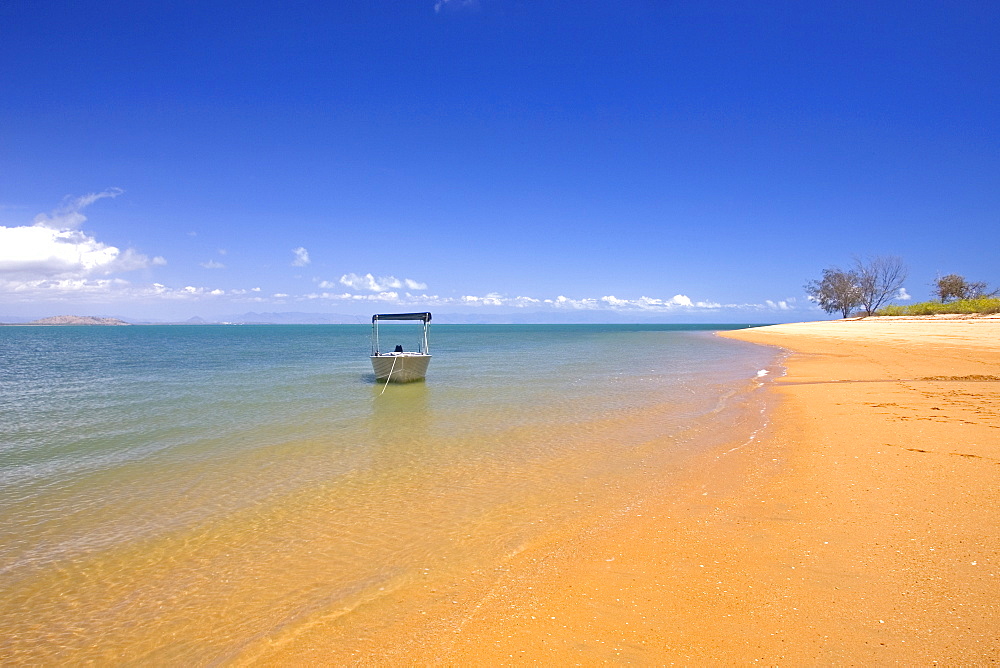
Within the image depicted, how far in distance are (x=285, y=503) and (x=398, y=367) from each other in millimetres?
15391

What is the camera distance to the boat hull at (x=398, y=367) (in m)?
22.9

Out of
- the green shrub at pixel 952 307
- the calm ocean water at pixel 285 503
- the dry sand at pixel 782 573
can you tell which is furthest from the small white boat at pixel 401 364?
the green shrub at pixel 952 307

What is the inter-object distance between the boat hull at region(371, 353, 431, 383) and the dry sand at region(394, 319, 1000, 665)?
631 inches

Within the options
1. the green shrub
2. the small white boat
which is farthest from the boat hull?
the green shrub

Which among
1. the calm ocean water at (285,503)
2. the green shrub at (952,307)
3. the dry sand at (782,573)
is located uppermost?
the green shrub at (952,307)

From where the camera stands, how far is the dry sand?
3.83 m

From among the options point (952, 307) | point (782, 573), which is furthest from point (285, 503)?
point (952, 307)

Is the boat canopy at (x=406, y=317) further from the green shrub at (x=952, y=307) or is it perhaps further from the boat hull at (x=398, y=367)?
the green shrub at (x=952, y=307)

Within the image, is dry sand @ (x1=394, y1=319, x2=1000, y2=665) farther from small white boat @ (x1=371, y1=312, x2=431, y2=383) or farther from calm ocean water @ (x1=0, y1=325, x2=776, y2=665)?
small white boat @ (x1=371, y1=312, x2=431, y2=383)

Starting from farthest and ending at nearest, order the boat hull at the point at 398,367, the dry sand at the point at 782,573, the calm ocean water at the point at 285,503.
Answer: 1. the boat hull at the point at 398,367
2. the calm ocean water at the point at 285,503
3. the dry sand at the point at 782,573

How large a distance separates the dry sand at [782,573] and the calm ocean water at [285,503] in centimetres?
74

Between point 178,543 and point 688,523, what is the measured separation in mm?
6401

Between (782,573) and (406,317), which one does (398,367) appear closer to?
(406,317)

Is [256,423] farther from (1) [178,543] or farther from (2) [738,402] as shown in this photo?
(2) [738,402]
